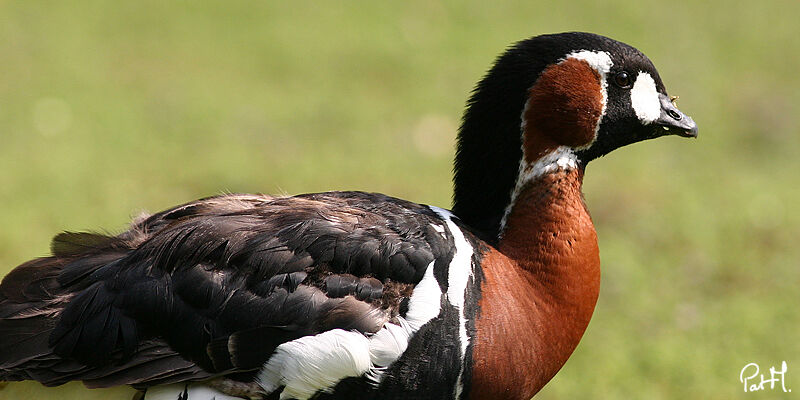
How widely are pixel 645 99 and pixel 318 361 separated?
1511mm

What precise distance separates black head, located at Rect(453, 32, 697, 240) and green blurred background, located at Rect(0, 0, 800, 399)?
156 cm

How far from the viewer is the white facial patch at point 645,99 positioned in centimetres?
354

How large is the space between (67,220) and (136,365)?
10.9 ft

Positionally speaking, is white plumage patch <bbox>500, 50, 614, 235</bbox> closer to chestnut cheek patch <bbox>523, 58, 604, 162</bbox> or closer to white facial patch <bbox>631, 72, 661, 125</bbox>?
chestnut cheek patch <bbox>523, 58, 604, 162</bbox>

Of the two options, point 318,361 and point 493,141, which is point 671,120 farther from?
point 318,361

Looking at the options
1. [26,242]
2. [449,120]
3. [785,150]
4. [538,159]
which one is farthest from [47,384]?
[785,150]

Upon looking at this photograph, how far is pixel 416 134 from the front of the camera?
7.88 meters

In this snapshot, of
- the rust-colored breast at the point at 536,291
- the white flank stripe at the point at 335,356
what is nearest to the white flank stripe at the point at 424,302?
the white flank stripe at the point at 335,356

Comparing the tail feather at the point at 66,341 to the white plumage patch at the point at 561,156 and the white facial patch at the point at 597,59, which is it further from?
the white facial patch at the point at 597,59

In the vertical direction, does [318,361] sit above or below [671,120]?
below
